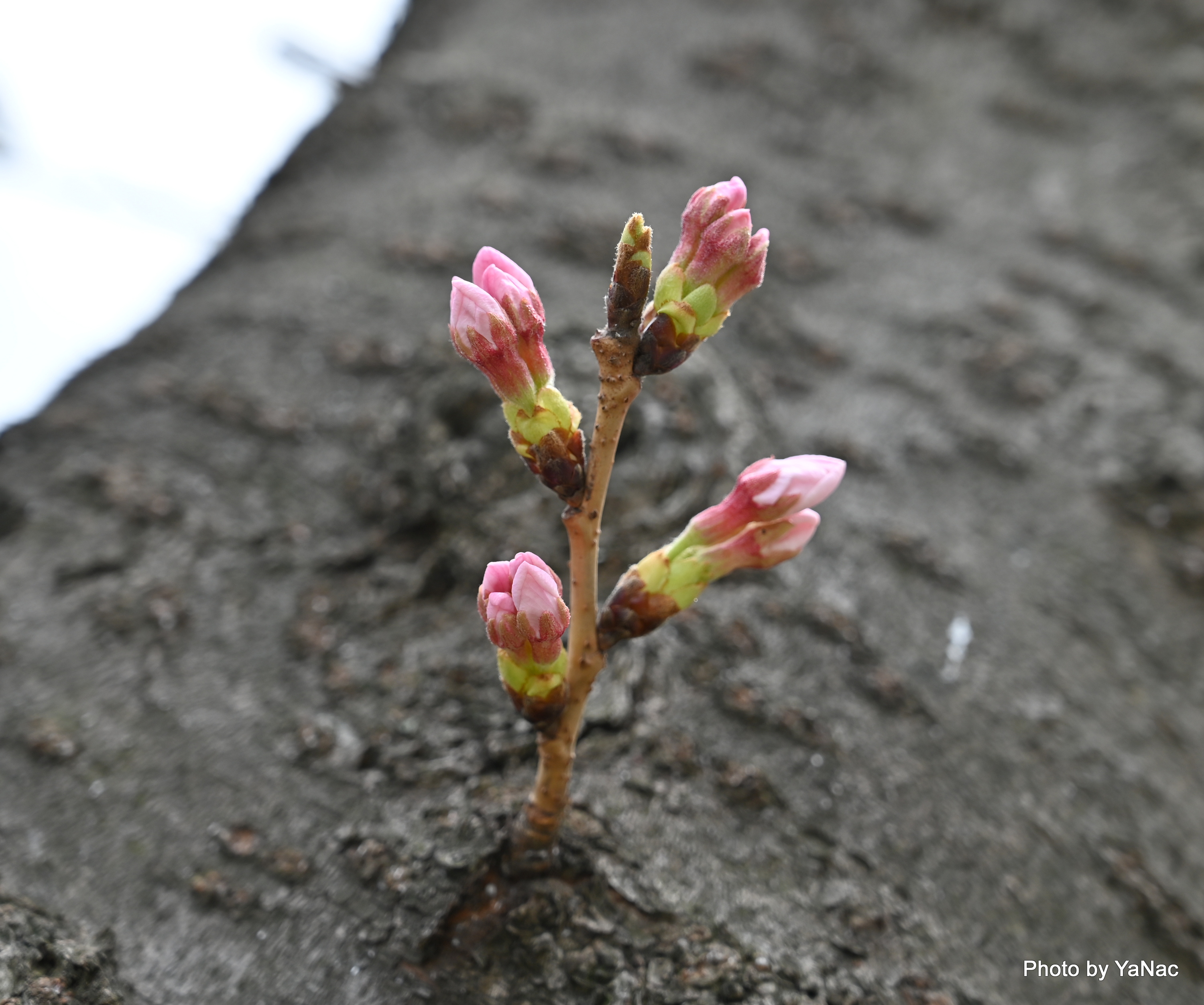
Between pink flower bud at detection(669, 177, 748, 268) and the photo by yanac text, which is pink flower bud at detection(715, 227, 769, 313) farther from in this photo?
the photo by yanac text

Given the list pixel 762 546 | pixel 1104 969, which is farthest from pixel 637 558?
pixel 1104 969

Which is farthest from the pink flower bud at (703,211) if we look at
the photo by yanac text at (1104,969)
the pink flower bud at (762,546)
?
the photo by yanac text at (1104,969)

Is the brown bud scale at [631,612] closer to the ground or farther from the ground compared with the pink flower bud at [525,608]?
closer to the ground

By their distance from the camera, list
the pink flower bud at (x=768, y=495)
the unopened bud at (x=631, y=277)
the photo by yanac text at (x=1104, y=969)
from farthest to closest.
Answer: the photo by yanac text at (x=1104, y=969)
the pink flower bud at (x=768, y=495)
the unopened bud at (x=631, y=277)

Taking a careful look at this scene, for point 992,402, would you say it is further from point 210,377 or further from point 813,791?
point 210,377

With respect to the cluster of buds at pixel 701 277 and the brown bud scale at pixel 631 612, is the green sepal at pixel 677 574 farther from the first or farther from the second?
the cluster of buds at pixel 701 277

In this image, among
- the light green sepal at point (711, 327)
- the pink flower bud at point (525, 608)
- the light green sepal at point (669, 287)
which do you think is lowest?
the pink flower bud at point (525, 608)
